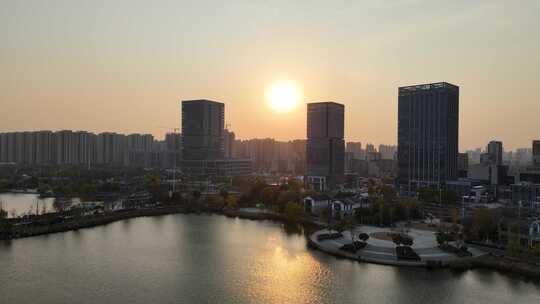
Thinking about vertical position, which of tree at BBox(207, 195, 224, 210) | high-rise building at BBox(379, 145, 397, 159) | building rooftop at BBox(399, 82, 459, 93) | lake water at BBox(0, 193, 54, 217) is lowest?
lake water at BBox(0, 193, 54, 217)

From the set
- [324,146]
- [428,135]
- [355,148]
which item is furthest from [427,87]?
[355,148]

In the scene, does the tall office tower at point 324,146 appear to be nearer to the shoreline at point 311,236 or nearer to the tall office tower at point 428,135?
the tall office tower at point 428,135

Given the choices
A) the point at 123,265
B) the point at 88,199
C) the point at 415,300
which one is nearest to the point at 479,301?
the point at 415,300

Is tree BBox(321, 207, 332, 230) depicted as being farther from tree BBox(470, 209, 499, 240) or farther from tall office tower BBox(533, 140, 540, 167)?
tall office tower BBox(533, 140, 540, 167)

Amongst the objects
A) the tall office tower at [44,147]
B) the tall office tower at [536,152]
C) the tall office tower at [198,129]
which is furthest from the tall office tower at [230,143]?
the tall office tower at [536,152]

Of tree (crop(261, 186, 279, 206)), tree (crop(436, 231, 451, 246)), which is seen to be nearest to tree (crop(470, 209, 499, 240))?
tree (crop(436, 231, 451, 246))
